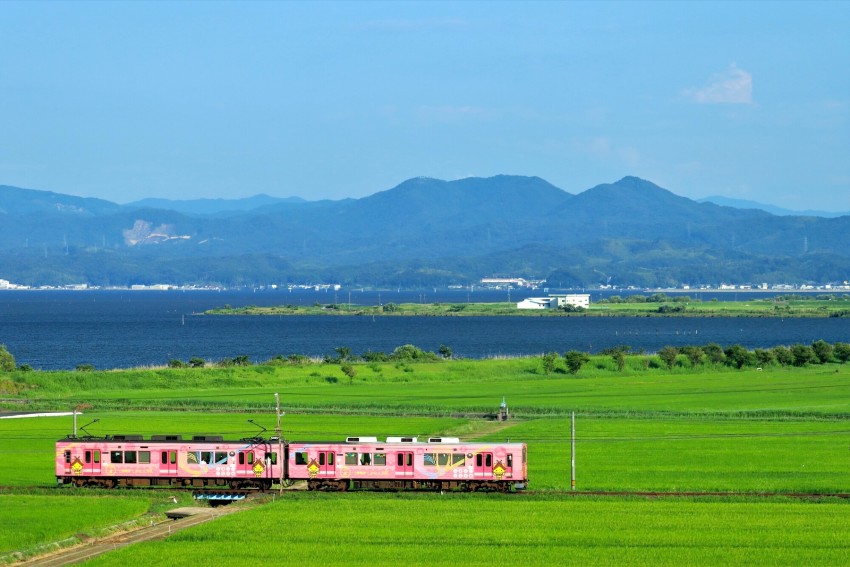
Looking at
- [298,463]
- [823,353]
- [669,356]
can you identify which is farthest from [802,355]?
[298,463]

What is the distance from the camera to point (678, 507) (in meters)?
40.1

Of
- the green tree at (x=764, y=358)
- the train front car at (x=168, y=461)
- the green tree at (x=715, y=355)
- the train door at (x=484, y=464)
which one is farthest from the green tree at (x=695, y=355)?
the train front car at (x=168, y=461)

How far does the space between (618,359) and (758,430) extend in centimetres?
4682

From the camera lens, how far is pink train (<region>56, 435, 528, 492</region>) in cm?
4500

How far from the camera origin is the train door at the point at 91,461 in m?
46.1

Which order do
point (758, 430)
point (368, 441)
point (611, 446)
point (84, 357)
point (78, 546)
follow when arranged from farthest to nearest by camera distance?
point (84, 357) → point (758, 430) → point (611, 446) → point (368, 441) → point (78, 546)

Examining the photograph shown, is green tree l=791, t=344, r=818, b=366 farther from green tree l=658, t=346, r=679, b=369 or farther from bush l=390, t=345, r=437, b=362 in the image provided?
bush l=390, t=345, r=437, b=362

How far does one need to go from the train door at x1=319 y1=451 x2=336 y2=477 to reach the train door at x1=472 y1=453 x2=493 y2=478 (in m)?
5.36

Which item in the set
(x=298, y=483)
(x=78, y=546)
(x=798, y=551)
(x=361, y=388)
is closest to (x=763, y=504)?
(x=798, y=551)

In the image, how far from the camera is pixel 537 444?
57.7m

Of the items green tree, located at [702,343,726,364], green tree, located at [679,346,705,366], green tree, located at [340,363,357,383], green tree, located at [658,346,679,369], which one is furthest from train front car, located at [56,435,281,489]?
green tree, located at [702,343,726,364]

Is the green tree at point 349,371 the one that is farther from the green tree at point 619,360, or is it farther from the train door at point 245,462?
the train door at point 245,462

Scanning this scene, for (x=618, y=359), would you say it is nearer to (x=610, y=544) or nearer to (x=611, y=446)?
(x=611, y=446)

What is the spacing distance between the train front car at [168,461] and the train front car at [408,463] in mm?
1307
